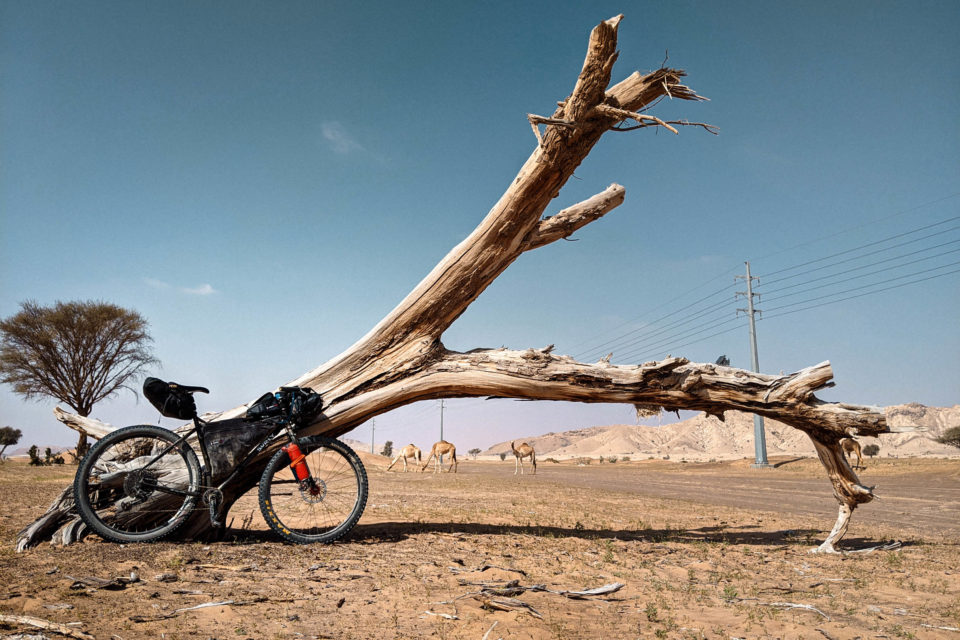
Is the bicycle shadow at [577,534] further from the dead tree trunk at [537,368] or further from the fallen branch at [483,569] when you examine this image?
the fallen branch at [483,569]

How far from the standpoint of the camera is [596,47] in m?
5.80

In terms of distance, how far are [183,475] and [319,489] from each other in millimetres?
1283

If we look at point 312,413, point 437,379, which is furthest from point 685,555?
point 312,413

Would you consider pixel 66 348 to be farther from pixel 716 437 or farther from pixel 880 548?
pixel 716 437

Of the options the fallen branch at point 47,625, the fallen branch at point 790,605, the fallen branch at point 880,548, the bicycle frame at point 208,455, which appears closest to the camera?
the fallen branch at point 47,625

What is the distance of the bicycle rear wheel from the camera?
16.8 feet

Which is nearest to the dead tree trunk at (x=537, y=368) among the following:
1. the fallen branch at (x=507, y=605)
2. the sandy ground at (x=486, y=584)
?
the sandy ground at (x=486, y=584)

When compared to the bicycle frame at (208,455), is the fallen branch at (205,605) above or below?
below

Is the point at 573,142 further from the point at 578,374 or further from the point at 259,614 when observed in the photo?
the point at 259,614

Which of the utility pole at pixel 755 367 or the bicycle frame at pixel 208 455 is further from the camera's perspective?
the utility pole at pixel 755 367

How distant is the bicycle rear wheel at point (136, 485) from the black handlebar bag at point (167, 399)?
233 millimetres

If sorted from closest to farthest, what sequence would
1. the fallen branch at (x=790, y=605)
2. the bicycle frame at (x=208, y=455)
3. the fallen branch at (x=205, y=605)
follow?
the fallen branch at (x=205, y=605) < the fallen branch at (x=790, y=605) < the bicycle frame at (x=208, y=455)

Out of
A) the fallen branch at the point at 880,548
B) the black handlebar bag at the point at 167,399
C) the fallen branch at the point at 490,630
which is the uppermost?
the black handlebar bag at the point at 167,399

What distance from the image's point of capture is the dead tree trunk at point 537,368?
6.21 metres
